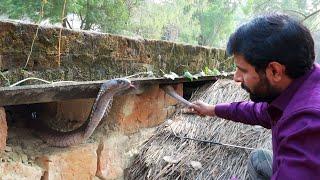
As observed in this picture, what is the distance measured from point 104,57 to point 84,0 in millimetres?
5712

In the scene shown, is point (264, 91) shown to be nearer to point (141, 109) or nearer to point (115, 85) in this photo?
point (115, 85)

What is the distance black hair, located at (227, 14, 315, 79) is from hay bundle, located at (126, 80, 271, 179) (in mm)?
1266

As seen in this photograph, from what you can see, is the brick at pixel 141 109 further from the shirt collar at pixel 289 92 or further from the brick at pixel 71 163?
the shirt collar at pixel 289 92

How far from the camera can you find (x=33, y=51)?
1.93m

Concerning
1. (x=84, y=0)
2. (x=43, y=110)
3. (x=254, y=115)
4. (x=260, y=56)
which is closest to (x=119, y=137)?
(x=43, y=110)

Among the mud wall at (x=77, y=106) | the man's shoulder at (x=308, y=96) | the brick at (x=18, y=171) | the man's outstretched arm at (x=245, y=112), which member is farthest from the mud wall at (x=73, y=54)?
the man's shoulder at (x=308, y=96)

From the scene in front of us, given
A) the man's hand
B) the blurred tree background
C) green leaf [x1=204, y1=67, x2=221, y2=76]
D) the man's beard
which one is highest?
the blurred tree background

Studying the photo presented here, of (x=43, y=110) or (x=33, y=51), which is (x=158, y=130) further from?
(x=33, y=51)

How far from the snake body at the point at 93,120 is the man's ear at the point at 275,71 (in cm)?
93

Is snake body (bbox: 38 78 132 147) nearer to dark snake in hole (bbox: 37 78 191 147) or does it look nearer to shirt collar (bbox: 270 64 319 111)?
dark snake in hole (bbox: 37 78 191 147)

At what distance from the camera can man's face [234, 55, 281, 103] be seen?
1.36m

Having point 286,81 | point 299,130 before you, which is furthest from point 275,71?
point 299,130

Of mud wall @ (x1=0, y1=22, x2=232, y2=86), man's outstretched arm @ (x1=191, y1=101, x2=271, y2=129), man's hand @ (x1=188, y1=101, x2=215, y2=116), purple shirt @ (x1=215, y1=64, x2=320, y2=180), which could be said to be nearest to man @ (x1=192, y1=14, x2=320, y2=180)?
purple shirt @ (x1=215, y1=64, x2=320, y2=180)

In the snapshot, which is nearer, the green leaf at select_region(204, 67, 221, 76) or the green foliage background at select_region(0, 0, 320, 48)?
the green leaf at select_region(204, 67, 221, 76)
